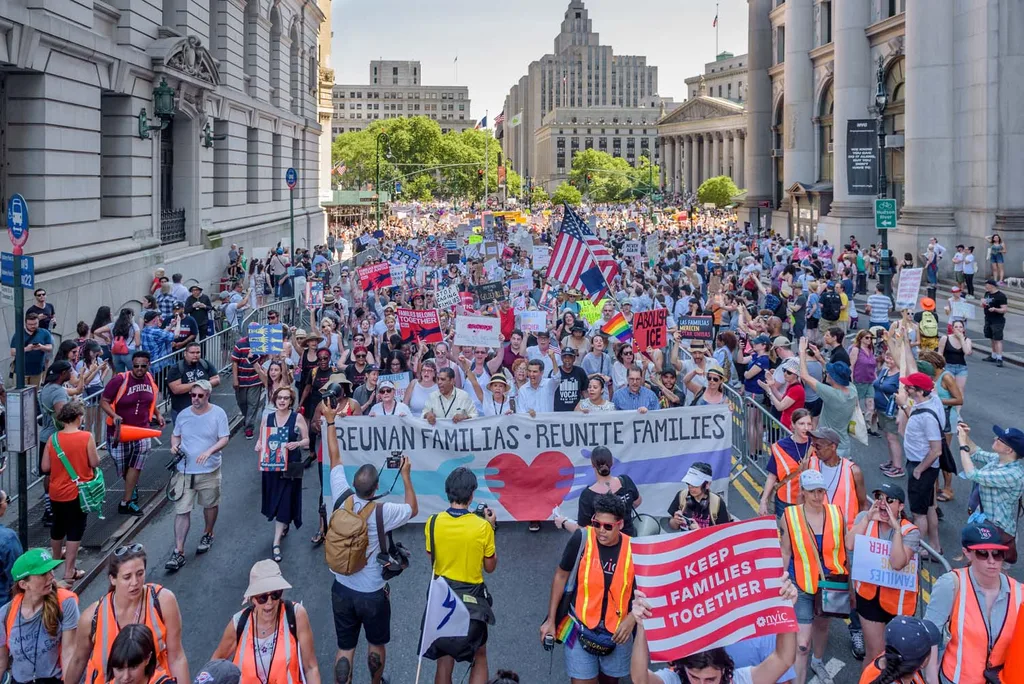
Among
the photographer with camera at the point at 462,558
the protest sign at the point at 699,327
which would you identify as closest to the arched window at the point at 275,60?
the protest sign at the point at 699,327

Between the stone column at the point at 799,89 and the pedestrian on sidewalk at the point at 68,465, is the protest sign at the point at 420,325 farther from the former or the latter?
the stone column at the point at 799,89

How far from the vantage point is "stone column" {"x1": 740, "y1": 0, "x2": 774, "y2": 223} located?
64.0 m

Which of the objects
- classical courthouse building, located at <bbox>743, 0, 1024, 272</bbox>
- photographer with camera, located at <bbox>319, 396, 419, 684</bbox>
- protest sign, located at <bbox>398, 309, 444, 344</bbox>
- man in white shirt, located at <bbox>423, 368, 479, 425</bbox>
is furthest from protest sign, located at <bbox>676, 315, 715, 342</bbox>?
classical courthouse building, located at <bbox>743, 0, 1024, 272</bbox>

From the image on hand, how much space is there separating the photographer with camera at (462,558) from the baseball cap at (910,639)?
2.72 m

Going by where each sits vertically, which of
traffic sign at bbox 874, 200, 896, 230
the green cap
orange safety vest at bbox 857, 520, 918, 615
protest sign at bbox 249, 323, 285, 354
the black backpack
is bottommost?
orange safety vest at bbox 857, 520, 918, 615

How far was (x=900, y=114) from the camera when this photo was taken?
150 ft

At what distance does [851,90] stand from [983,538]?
45.7 metres

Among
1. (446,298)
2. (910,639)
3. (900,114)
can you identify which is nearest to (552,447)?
(910,639)

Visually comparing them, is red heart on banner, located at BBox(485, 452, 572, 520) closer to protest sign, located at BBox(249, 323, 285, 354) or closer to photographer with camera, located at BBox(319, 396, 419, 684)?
photographer with camera, located at BBox(319, 396, 419, 684)

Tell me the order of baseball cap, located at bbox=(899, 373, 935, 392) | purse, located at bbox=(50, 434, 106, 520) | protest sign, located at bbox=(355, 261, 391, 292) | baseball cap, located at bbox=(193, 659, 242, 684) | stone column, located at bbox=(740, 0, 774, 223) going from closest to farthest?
1. baseball cap, located at bbox=(193, 659, 242, 684)
2. purse, located at bbox=(50, 434, 106, 520)
3. baseball cap, located at bbox=(899, 373, 935, 392)
4. protest sign, located at bbox=(355, 261, 391, 292)
5. stone column, located at bbox=(740, 0, 774, 223)

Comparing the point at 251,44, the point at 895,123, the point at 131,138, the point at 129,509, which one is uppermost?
the point at 251,44

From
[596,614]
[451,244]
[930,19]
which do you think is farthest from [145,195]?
[930,19]

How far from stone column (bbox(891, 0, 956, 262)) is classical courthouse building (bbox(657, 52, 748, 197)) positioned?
95795mm

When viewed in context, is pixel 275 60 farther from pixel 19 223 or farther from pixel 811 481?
pixel 811 481
